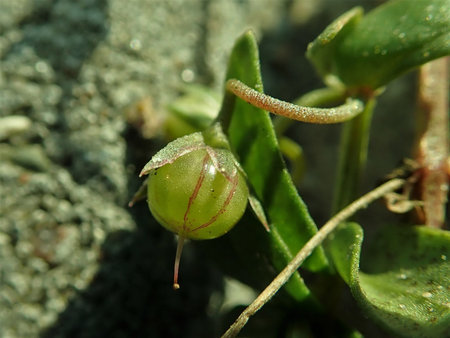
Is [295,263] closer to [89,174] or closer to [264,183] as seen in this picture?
[264,183]

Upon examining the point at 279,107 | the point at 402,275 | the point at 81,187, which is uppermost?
the point at 279,107

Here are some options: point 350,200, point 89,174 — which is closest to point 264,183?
point 350,200

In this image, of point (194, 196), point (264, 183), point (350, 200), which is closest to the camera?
point (194, 196)

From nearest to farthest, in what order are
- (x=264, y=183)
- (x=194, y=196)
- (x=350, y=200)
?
1. (x=194, y=196)
2. (x=264, y=183)
3. (x=350, y=200)

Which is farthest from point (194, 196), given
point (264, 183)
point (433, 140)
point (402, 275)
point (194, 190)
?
point (433, 140)

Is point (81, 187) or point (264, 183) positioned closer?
point (264, 183)

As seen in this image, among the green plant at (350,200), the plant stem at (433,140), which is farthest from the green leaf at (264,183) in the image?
the plant stem at (433,140)

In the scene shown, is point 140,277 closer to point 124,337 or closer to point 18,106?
point 124,337

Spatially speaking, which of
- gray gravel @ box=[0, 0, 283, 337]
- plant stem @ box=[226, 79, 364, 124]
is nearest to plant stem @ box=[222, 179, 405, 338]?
plant stem @ box=[226, 79, 364, 124]

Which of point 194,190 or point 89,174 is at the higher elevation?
point 194,190
